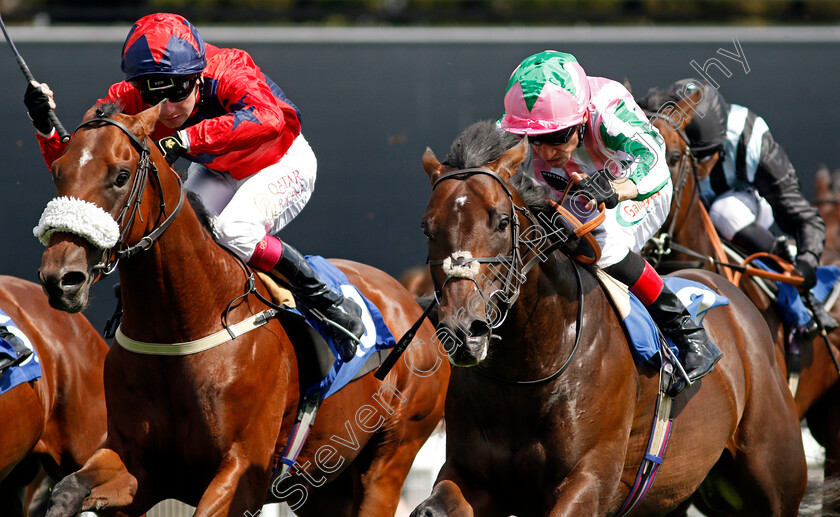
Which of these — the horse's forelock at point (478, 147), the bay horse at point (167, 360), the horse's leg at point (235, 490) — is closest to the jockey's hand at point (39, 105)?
the bay horse at point (167, 360)

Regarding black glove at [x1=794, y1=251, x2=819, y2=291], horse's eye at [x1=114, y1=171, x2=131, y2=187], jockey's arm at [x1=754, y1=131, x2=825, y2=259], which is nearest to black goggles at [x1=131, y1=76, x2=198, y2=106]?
horse's eye at [x1=114, y1=171, x2=131, y2=187]

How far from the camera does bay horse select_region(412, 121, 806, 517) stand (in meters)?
2.72

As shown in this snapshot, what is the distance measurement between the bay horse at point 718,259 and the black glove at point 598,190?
6.16 ft

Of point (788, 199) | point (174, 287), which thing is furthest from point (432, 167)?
point (788, 199)

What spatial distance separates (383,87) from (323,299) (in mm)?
4330

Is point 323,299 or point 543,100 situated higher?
point 543,100

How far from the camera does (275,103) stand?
12.4ft

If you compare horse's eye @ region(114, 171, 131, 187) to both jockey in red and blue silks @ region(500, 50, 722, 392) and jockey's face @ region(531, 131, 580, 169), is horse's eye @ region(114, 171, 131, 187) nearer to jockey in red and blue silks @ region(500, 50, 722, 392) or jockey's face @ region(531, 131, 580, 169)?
jockey in red and blue silks @ region(500, 50, 722, 392)

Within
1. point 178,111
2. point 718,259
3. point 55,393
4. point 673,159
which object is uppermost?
point 178,111

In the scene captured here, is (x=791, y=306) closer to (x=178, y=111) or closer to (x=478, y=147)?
(x=478, y=147)

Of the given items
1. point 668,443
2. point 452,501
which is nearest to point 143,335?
point 452,501

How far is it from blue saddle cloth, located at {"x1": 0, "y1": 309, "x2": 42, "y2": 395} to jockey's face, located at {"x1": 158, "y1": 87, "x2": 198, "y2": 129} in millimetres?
1115

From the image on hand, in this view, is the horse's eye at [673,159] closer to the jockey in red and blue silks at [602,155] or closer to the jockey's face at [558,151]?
the jockey in red and blue silks at [602,155]

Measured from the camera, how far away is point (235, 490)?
330cm
